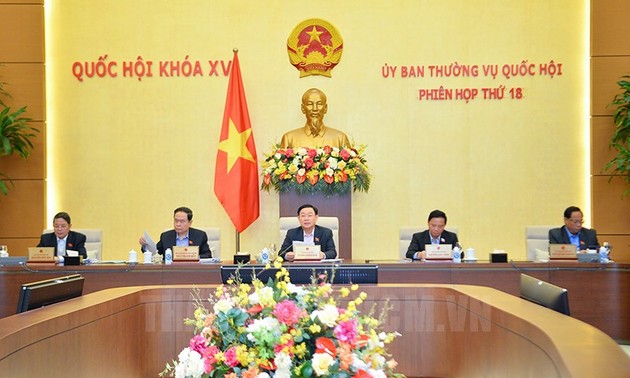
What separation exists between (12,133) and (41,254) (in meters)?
2.34

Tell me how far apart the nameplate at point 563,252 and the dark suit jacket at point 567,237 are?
2.41ft

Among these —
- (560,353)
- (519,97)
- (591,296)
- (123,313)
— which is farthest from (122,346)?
(519,97)

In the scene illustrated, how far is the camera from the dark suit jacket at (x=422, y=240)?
259 inches

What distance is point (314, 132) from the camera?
316 inches

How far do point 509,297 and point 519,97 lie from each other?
19.5 ft

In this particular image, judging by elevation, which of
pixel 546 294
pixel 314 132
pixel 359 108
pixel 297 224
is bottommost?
pixel 546 294

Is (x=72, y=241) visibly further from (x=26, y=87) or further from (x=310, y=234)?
(x=26, y=87)

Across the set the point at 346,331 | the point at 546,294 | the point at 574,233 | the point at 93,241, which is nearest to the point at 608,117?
the point at 574,233

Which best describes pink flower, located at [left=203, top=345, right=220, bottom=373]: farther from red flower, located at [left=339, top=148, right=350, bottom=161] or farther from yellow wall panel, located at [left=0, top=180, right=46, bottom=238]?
yellow wall panel, located at [left=0, top=180, right=46, bottom=238]

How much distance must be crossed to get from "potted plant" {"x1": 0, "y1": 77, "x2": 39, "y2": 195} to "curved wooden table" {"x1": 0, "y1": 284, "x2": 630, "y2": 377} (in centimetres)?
498

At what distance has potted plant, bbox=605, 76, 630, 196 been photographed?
7.70 meters

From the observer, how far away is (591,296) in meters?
5.98

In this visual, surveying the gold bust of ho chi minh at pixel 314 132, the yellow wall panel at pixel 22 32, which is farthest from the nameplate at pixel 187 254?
the yellow wall panel at pixel 22 32

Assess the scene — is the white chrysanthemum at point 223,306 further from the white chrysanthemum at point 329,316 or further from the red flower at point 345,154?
the red flower at point 345,154
